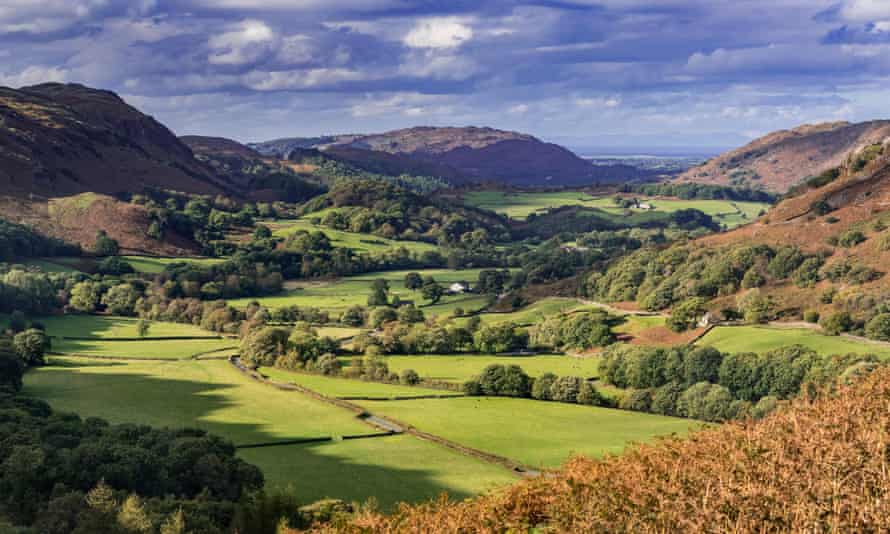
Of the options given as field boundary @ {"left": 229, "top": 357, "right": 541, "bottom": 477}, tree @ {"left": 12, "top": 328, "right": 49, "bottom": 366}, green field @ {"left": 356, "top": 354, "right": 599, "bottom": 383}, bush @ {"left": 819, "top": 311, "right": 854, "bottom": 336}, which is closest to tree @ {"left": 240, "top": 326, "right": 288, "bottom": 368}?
field boundary @ {"left": 229, "top": 357, "right": 541, "bottom": 477}

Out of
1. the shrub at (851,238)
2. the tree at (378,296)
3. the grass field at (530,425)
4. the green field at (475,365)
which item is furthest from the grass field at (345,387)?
the shrub at (851,238)

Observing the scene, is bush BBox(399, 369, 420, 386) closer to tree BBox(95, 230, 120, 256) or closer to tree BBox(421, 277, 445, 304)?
tree BBox(421, 277, 445, 304)

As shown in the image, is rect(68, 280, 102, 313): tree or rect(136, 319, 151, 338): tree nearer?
rect(136, 319, 151, 338): tree

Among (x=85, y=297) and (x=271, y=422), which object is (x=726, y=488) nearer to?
(x=271, y=422)

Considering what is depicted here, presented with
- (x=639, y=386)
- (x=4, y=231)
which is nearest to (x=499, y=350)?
(x=639, y=386)

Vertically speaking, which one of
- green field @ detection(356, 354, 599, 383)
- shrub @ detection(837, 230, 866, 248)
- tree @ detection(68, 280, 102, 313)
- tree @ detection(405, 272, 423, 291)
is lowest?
green field @ detection(356, 354, 599, 383)

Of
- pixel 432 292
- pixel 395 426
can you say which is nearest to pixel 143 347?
pixel 395 426

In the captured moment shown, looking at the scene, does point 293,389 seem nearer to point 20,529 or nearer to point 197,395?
point 197,395
